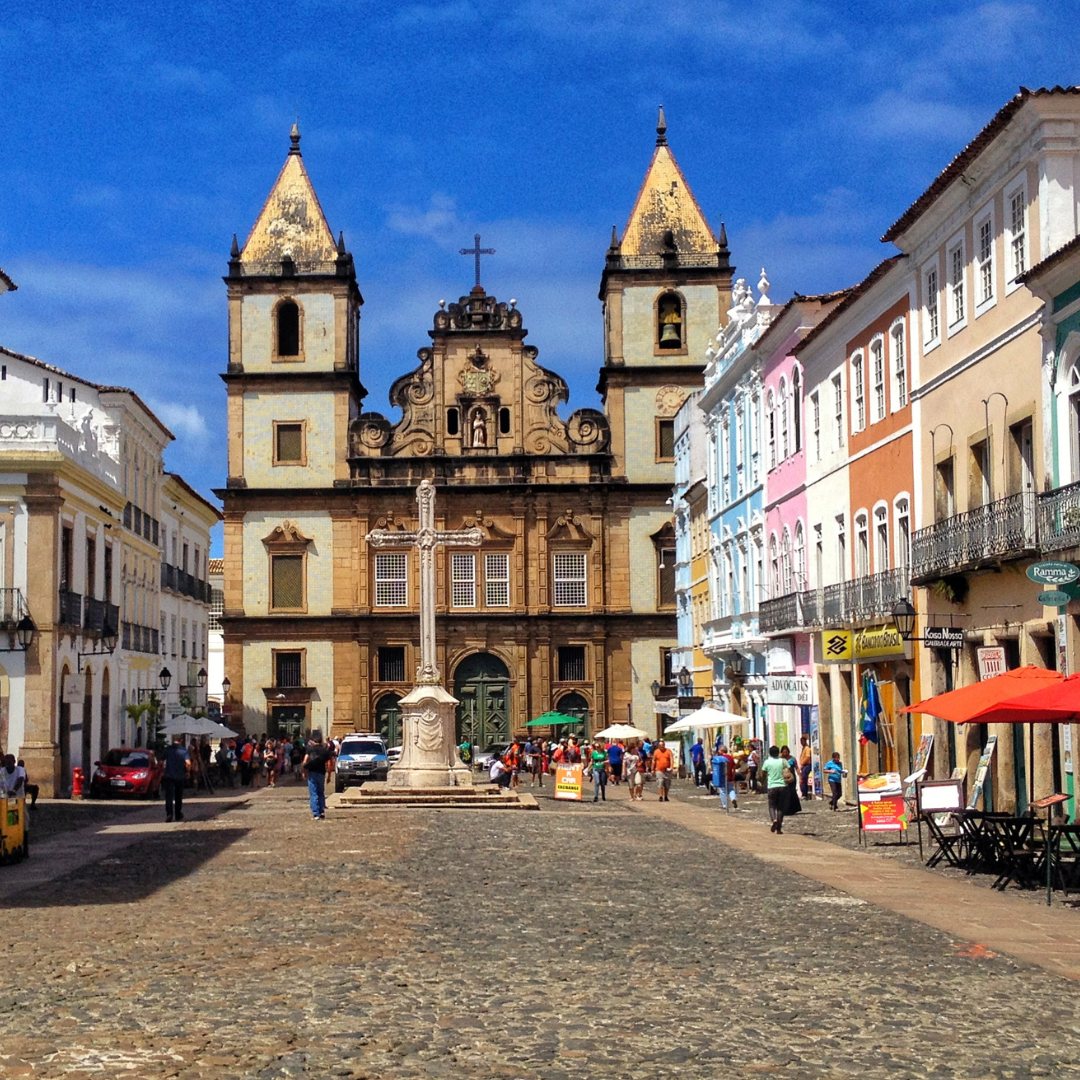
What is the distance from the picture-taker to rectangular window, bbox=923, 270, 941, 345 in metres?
27.9

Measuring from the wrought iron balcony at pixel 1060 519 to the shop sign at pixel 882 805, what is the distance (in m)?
3.60

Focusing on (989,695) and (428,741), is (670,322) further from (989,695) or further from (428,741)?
(989,695)

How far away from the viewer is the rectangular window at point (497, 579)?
216 ft

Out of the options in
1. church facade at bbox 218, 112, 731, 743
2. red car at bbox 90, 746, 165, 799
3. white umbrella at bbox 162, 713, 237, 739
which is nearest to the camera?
red car at bbox 90, 746, 165, 799

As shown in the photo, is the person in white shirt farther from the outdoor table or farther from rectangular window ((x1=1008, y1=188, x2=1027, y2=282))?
rectangular window ((x1=1008, y1=188, x2=1027, y2=282))

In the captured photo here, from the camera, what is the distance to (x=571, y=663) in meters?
65.8

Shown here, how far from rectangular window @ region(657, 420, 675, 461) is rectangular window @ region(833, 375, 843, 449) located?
103 feet

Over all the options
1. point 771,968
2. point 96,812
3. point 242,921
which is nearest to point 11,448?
point 96,812

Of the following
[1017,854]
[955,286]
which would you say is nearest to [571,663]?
[955,286]

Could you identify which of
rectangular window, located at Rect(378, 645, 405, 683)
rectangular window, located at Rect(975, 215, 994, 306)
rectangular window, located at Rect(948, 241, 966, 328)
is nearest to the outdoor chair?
rectangular window, located at Rect(975, 215, 994, 306)

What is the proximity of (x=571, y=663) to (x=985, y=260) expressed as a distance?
41.7 meters

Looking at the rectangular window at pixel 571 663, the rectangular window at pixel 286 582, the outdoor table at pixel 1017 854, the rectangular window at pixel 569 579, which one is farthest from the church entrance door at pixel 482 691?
the outdoor table at pixel 1017 854

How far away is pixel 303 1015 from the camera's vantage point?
32.1 ft

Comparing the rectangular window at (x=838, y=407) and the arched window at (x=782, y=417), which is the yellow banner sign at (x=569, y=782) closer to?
the arched window at (x=782, y=417)
